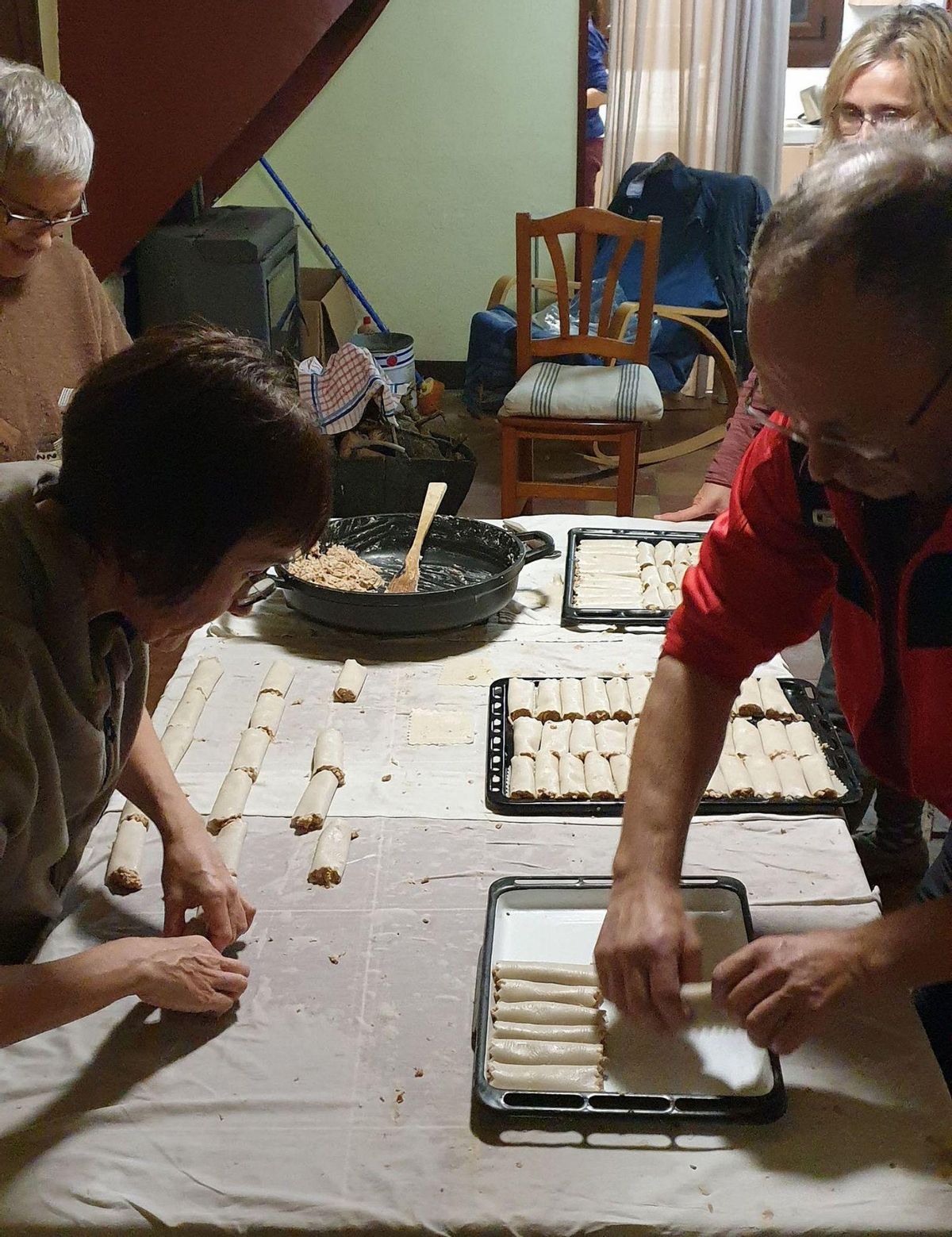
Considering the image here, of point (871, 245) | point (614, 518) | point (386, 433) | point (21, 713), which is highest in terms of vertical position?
point (871, 245)

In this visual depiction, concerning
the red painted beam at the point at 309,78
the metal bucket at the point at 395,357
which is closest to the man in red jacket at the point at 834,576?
the metal bucket at the point at 395,357

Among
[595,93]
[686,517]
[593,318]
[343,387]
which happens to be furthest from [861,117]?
[595,93]

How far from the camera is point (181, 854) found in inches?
48.9

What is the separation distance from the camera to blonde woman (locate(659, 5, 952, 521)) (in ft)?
6.88

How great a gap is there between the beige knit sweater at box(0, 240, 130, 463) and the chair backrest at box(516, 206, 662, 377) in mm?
1795

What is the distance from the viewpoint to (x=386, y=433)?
3.94 metres

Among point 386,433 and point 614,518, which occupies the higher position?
point 614,518

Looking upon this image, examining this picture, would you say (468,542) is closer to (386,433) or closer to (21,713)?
(21,713)

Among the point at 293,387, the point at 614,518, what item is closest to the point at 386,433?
the point at 614,518

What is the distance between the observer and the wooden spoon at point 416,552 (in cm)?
194

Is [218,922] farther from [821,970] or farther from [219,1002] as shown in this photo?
[821,970]

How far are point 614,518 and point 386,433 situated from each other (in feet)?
5.73

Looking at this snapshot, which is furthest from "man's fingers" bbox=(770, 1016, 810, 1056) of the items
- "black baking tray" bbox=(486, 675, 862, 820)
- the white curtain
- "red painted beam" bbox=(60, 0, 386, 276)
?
the white curtain

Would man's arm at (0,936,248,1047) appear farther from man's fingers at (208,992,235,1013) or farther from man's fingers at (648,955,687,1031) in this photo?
man's fingers at (648,955,687,1031)
